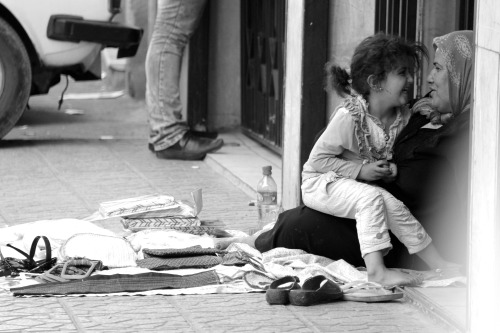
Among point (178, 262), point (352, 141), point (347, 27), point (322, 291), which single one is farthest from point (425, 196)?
point (347, 27)

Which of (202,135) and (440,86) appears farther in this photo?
(202,135)

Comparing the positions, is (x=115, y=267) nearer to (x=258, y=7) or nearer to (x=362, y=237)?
(x=362, y=237)

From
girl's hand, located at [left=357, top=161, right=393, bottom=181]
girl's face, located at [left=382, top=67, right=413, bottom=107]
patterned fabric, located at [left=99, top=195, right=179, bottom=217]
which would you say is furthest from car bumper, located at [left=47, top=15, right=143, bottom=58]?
girl's hand, located at [left=357, top=161, right=393, bottom=181]

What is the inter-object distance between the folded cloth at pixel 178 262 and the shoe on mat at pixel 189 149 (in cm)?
339

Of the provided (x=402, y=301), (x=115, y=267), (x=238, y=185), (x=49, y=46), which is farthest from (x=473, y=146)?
(x=49, y=46)

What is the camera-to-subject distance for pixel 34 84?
9.98 meters

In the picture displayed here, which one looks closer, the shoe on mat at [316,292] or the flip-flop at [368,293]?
the shoe on mat at [316,292]

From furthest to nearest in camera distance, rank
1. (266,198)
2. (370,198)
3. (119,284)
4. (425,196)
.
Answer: (266,198) → (425,196) → (370,198) → (119,284)

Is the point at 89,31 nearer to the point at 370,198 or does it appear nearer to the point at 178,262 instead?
the point at 178,262

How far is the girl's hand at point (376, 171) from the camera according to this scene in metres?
5.82

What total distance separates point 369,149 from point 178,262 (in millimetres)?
1056

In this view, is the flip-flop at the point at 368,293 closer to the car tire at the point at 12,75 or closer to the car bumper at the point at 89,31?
the car bumper at the point at 89,31

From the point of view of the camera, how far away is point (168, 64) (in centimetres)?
934

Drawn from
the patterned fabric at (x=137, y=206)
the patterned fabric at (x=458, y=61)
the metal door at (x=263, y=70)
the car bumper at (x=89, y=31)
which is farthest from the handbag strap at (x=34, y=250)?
the car bumper at (x=89, y=31)
